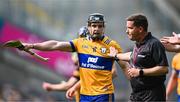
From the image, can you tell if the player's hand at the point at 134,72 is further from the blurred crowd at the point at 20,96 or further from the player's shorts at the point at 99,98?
the blurred crowd at the point at 20,96

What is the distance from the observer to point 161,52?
8.62 meters

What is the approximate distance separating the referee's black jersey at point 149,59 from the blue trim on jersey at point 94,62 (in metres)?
1.17

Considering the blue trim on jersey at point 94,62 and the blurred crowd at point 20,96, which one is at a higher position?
the blue trim on jersey at point 94,62

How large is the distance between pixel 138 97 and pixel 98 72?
1.25m

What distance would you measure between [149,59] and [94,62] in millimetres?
1447

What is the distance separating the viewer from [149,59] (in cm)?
873

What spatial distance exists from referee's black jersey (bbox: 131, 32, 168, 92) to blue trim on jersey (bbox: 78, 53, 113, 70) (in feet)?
3.85

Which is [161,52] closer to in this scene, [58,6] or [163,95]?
[163,95]

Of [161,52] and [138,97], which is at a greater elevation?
[161,52]

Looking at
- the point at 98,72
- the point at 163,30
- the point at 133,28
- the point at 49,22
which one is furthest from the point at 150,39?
the point at 49,22

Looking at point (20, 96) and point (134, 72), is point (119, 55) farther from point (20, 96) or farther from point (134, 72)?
point (20, 96)

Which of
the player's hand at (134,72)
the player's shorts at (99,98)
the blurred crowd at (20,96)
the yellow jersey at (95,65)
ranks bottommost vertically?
the blurred crowd at (20,96)

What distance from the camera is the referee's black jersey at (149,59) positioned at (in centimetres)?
864

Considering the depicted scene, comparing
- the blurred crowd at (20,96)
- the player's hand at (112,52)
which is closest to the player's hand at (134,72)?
the player's hand at (112,52)
